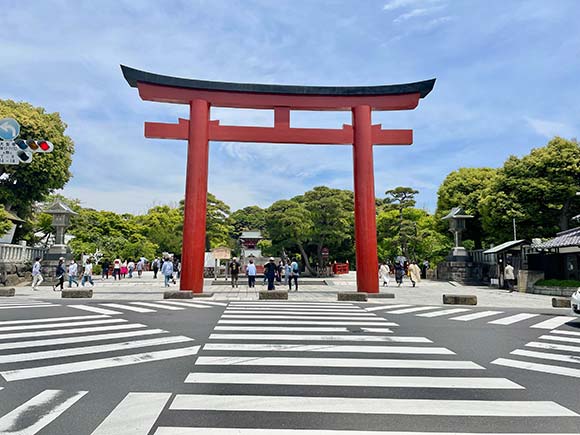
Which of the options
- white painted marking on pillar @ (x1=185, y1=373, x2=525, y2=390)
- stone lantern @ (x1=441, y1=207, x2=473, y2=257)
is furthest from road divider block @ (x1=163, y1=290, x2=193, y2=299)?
stone lantern @ (x1=441, y1=207, x2=473, y2=257)

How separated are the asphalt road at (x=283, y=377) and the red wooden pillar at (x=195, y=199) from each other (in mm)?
6372

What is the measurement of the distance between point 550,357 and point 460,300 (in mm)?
8406

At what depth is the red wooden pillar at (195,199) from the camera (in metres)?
15.9

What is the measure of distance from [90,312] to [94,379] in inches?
274

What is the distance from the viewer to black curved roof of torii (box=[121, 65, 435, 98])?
53.0 feet

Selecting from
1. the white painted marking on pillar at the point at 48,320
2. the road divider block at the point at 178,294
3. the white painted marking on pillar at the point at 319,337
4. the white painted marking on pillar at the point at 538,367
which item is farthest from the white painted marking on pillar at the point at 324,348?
the road divider block at the point at 178,294

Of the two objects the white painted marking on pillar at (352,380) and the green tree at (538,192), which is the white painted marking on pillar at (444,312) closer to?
the white painted marking on pillar at (352,380)

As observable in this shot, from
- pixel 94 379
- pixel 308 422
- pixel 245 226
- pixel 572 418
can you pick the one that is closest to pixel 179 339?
pixel 94 379

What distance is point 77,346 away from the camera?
664 centimetres

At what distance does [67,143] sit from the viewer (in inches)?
1198

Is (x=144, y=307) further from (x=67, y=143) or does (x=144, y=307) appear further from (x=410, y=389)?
(x=67, y=143)

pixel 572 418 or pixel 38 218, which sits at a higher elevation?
pixel 38 218

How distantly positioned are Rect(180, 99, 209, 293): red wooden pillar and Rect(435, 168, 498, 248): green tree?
2201 cm

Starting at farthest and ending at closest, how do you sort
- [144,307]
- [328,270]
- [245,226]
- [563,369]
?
[245,226] → [328,270] → [144,307] → [563,369]
